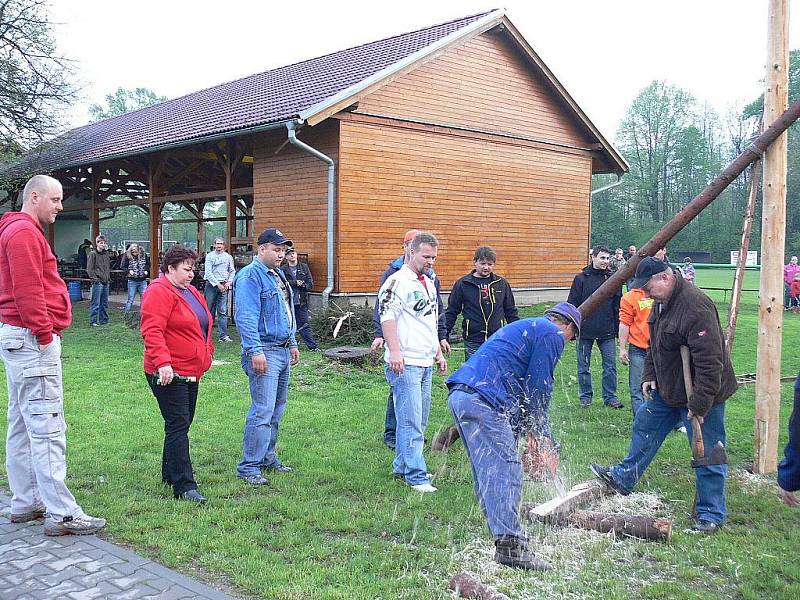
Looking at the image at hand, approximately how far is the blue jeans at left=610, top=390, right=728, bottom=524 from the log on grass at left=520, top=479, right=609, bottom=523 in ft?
0.60

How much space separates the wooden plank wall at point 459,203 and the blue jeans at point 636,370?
8.01m

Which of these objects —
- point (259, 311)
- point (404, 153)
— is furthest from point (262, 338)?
point (404, 153)

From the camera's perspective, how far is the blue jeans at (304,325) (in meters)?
12.7

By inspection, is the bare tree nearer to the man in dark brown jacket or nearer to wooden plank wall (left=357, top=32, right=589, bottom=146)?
wooden plank wall (left=357, top=32, right=589, bottom=146)

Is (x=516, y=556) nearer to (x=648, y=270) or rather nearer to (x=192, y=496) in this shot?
(x=648, y=270)

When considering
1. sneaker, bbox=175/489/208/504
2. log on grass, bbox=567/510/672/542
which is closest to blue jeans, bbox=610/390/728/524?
log on grass, bbox=567/510/672/542

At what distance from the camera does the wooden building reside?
1520 centimetres

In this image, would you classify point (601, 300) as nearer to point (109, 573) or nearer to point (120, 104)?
point (109, 573)

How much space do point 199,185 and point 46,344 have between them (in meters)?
20.3

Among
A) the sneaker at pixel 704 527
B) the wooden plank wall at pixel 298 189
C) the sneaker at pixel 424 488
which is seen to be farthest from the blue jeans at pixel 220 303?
the sneaker at pixel 704 527

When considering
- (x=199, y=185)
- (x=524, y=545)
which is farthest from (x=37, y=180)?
(x=199, y=185)

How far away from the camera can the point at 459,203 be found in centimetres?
1739

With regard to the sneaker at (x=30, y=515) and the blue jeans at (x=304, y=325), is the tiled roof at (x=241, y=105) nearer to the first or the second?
the blue jeans at (x=304, y=325)

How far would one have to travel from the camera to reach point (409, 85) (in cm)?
1623
